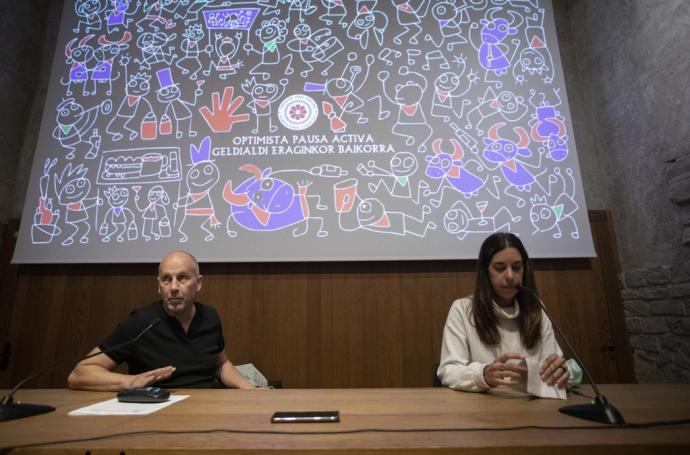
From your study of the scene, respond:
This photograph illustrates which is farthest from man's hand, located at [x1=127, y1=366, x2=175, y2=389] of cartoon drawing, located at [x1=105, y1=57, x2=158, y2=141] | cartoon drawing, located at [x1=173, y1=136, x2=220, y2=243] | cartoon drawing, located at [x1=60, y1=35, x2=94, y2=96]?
cartoon drawing, located at [x1=60, y1=35, x2=94, y2=96]

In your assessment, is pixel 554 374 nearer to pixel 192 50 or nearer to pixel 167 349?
pixel 167 349

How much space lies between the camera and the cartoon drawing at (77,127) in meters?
2.74

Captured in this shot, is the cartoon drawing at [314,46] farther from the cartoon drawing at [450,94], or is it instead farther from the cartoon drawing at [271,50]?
the cartoon drawing at [450,94]

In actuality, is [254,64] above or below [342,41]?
below

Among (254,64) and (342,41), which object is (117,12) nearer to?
(254,64)

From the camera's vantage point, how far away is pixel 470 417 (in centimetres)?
95

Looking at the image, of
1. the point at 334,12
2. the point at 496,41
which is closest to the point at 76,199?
the point at 334,12

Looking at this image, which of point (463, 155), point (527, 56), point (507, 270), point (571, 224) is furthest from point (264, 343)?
point (527, 56)

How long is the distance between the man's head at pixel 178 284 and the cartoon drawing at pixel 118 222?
0.99 metres

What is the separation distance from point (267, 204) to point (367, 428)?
190 centimetres

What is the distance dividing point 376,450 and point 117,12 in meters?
3.61

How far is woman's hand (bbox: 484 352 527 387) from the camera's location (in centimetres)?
120

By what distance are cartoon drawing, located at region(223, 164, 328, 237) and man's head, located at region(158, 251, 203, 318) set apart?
2.44ft

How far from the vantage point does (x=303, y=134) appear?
8.82 ft
